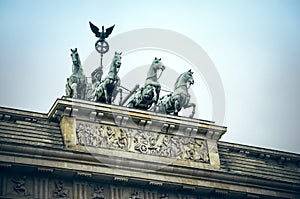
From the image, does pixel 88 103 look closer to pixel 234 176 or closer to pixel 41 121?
pixel 41 121

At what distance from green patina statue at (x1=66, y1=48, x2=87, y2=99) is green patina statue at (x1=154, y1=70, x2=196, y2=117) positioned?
3479mm

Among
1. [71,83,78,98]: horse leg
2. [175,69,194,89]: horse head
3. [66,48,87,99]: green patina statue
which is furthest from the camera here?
[175,69,194,89]: horse head

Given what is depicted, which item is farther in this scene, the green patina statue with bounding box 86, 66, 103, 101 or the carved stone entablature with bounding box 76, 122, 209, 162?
the green patina statue with bounding box 86, 66, 103, 101

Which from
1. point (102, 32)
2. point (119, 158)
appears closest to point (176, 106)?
point (102, 32)

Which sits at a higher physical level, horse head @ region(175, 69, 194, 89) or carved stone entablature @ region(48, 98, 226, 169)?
horse head @ region(175, 69, 194, 89)

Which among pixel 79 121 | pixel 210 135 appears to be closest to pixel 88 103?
pixel 79 121

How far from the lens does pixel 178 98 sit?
34.7 meters

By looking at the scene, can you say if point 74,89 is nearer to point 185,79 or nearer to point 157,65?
point 157,65

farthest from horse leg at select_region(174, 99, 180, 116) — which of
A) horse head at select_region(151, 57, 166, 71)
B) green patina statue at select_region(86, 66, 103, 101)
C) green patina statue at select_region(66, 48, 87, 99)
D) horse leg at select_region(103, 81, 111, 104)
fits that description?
green patina statue at select_region(66, 48, 87, 99)

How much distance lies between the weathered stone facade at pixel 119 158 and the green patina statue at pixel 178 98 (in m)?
1.34

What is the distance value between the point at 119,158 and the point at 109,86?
3555mm

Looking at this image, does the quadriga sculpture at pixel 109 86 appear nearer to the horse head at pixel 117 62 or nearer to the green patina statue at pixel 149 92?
the horse head at pixel 117 62

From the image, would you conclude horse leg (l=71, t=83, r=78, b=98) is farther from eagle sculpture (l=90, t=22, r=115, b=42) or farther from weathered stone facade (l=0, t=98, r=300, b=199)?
eagle sculpture (l=90, t=22, r=115, b=42)

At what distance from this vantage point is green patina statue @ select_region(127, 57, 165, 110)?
3372 cm
